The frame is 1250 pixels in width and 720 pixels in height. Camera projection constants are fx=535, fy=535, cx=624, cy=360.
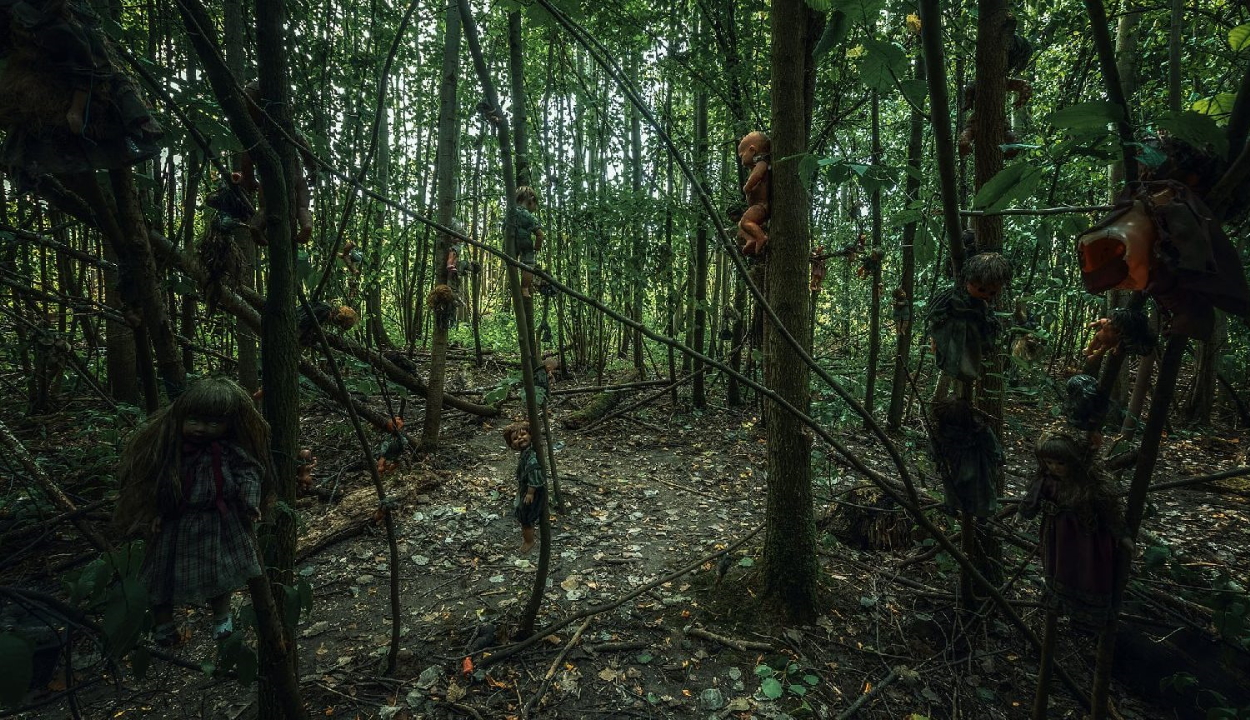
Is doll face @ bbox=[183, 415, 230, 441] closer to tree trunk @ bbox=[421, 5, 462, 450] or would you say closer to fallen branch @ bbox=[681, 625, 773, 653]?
fallen branch @ bbox=[681, 625, 773, 653]

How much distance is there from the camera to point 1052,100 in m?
6.31

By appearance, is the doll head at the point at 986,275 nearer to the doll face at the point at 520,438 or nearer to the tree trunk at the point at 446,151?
the doll face at the point at 520,438

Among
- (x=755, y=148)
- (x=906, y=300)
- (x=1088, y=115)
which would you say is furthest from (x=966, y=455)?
(x=906, y=300)

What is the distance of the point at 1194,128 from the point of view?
0.88 metres

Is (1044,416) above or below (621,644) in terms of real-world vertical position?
above

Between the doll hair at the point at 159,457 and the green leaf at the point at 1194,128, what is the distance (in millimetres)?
2144

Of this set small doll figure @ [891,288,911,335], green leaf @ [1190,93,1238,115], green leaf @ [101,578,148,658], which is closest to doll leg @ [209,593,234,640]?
green leaf @ [101,578,148,658]

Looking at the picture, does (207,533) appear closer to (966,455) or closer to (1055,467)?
(966,455)

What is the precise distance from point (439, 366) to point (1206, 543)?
6.21 m

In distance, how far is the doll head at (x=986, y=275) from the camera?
1.37 m

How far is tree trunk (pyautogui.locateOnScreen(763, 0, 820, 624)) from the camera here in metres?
2.51

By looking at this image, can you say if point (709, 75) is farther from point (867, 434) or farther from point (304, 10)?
point (867, 434)

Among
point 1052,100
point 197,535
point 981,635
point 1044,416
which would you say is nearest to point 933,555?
point 981,635

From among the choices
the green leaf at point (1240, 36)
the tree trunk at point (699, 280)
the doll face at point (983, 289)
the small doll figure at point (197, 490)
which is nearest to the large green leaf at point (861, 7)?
the doll face at point (983, 289)
